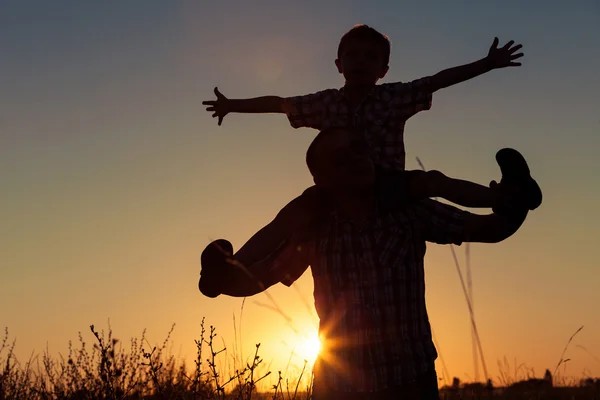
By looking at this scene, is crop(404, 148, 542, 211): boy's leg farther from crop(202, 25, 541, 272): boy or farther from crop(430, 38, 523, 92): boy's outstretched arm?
crop(430, 38, 523, 92): boy's outstretched arm

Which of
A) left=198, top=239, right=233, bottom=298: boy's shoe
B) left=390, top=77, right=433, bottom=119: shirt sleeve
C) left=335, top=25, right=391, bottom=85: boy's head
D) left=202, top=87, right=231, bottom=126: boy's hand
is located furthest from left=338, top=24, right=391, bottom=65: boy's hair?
left=198, top=239, right=233, bottom=298: boy's shoe

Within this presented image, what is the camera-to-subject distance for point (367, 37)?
437 centimetres

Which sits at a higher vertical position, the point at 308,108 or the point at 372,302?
the point at 308,108

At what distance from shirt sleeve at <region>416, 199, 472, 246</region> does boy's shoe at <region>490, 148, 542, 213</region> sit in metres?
0.20

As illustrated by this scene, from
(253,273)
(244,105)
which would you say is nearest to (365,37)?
(244,105)

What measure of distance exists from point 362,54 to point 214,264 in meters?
1.80

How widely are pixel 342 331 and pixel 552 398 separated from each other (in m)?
6.74

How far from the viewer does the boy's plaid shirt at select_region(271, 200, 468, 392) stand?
304 cm

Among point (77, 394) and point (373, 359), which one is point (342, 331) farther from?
point (77, 394)

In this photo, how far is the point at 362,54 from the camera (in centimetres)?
438

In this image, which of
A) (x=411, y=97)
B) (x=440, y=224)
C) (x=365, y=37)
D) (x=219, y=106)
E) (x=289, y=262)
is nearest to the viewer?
(x=440, y=224)

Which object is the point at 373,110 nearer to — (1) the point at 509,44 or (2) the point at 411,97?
(2) the point at 411,97

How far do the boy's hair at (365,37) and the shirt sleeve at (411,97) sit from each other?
0.26m

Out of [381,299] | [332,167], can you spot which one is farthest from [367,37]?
[381,299]
